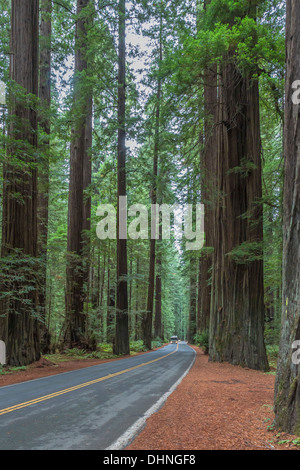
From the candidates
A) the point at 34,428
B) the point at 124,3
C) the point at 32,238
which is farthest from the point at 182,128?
the point at 124,3

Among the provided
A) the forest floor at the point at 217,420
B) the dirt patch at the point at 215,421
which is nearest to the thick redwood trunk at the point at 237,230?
the forest floor at the point at 217,420

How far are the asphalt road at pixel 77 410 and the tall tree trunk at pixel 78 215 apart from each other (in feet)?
26.5

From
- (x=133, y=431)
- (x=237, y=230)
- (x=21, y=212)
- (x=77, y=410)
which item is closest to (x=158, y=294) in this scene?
(x=237, y=230)

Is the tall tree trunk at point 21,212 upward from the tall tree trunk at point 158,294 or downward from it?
upward

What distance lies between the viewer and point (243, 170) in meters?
12.3

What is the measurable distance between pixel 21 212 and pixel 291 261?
410 inches

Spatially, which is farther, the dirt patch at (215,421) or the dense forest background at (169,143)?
the dense forest background at (169,143)

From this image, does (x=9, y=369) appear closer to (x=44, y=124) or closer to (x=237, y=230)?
(x=237, y=230)

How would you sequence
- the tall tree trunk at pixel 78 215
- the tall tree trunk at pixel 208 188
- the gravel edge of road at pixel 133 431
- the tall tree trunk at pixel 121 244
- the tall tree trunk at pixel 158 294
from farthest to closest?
the tall tree trunk at pixel 158 294 < the tall tree trunk at pixel 121 244 < the tall tree trunk at pixel 78 215 < the tall tree trunk at pixel 208 188 < the gravel edge of road at pixel 133 431

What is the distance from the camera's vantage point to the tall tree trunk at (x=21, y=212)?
11.3m

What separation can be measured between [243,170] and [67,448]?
1066cm

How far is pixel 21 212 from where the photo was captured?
40.6 ft

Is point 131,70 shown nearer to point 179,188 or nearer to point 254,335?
point 179,188

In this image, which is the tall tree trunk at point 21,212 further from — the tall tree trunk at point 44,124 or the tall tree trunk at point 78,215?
the tall tree trunk at point 78,215
